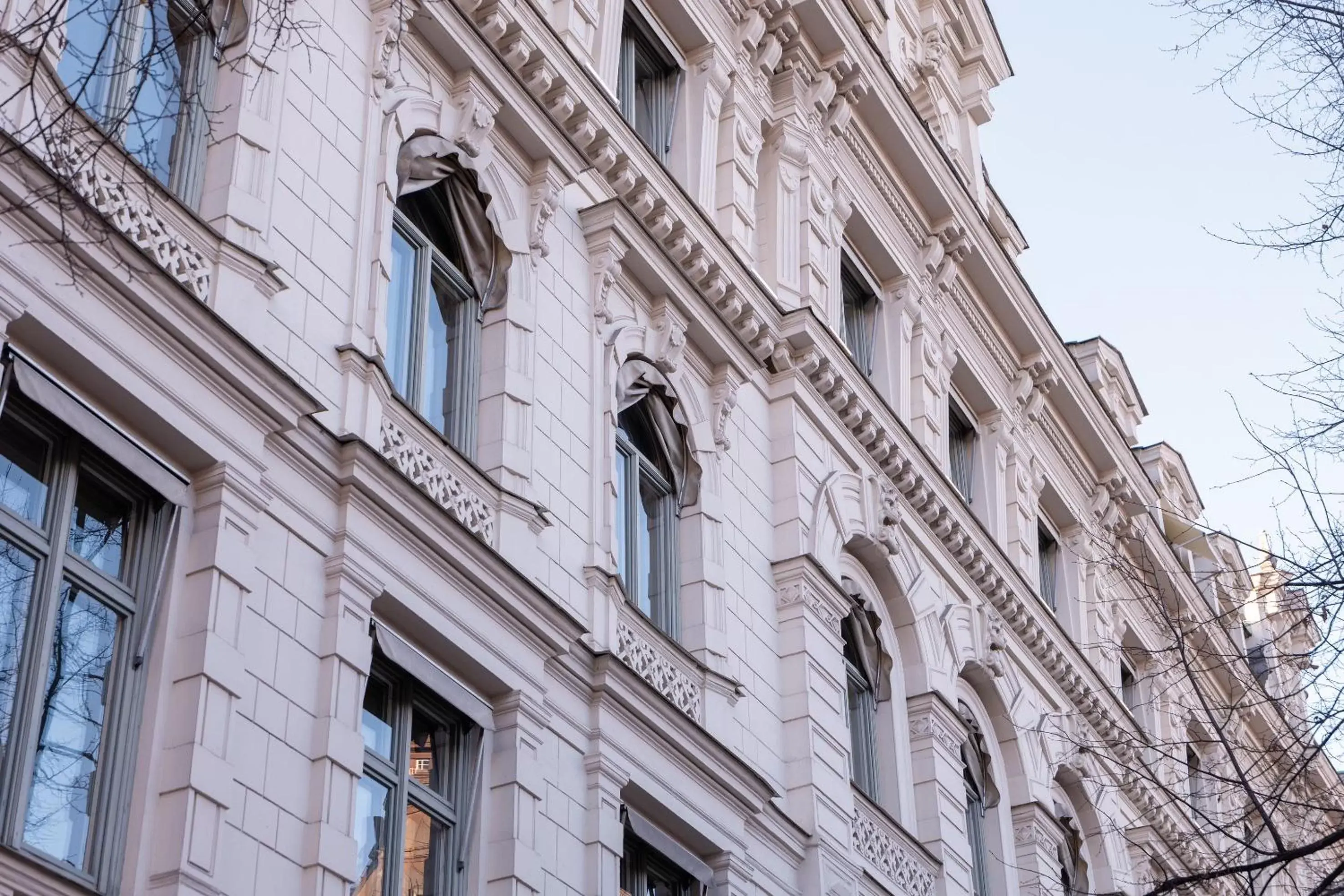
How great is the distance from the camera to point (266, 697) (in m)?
13.5

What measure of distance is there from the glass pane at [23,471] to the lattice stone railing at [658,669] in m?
6.35

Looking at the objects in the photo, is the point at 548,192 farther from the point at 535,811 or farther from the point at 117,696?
the point at 117,696

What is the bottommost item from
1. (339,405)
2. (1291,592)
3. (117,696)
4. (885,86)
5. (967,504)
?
(117,696)

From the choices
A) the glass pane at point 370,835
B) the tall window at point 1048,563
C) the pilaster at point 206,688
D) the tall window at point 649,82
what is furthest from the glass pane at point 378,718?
the tall window at point 1048,563

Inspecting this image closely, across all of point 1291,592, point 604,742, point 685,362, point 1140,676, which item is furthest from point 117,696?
point 1140,676

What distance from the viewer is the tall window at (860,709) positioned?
77.0 ft

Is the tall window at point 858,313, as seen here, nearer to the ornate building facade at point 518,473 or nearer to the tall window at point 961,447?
the ornate building facade at point 518,473

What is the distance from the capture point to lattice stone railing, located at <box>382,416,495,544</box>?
15.8m

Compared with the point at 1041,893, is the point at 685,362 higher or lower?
higher

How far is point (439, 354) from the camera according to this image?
17.8m

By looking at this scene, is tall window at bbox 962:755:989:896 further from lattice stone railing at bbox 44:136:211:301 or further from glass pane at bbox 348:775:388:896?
lattice stone railing at bbox 44:136:211:301

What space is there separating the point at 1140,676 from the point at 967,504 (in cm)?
841

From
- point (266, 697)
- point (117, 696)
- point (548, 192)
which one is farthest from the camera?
point (548, 192)

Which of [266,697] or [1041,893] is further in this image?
[1041,893]
